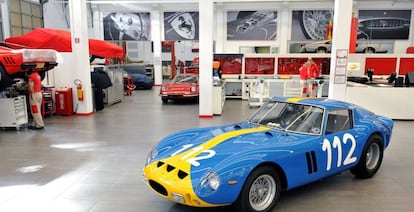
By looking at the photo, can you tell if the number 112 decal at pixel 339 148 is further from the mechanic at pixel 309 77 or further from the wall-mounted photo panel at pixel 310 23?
the wall-mounted photo panel at pixel 310 23

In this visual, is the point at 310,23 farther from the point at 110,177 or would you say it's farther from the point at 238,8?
the point at 110,177

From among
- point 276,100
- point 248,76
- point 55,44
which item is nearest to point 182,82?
point 248,76

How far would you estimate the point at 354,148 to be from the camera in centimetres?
416

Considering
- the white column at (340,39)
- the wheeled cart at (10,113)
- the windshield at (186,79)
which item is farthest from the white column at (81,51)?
the white column at (340,39)

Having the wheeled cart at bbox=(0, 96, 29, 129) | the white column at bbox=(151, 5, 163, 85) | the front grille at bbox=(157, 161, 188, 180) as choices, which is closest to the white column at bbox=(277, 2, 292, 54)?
the white column at bbox=(151, 5, 163, 85)

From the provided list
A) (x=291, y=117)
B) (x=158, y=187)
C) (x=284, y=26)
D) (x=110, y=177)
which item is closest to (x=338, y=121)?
(x=291, y=117)

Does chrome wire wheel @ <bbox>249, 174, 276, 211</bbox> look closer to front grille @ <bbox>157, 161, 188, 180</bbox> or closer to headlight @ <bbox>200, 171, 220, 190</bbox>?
headlight @ <bbox>200, 171, 220, 190</bbox>

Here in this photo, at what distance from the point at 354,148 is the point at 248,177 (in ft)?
6.03

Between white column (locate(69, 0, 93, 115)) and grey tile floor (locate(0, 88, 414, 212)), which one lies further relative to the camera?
white column (locate(69, 0, 93, 115))

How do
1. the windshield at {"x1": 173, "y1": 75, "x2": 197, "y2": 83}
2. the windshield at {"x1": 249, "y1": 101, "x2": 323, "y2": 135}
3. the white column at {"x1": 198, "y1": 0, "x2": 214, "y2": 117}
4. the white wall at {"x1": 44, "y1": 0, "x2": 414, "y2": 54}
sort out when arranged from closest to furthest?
1. the windshield at {"x1": 249, "y1": 101, "x2": 323, "y2": 135}
2. the white column at {"x1": 198, "y1": 0, "x2": 214, "y2": 117}
3. the windshield at {"x1": 173, "y1": 75, "x2": 197, "y2": 83}
4. the white wall at {"x1": 44, "y1": 0, "x2": 414, "y2": 54}

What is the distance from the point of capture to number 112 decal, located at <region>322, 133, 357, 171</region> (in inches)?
151

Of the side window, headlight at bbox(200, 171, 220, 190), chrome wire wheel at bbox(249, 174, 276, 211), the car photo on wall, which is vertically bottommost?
chrome wire wheel at bbox(249, 174, 276, 211)

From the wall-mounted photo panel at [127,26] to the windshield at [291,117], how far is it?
1778cm

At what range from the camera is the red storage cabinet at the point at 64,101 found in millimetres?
9727
